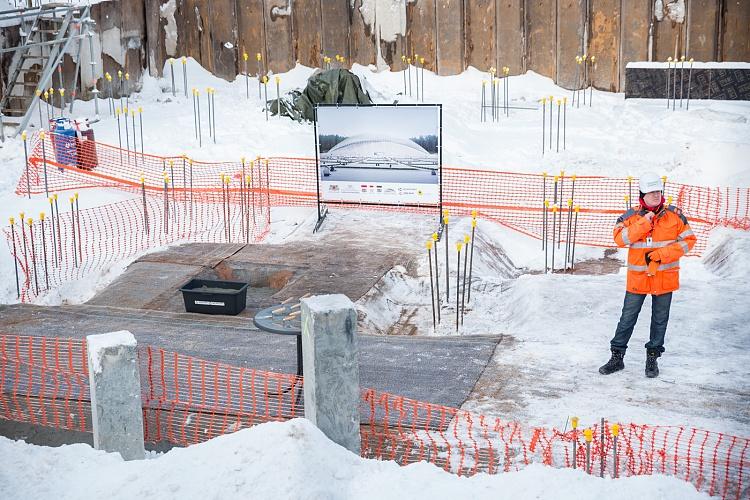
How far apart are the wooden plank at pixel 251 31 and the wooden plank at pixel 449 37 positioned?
13.9 feet

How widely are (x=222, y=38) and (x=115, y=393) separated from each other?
736 inches

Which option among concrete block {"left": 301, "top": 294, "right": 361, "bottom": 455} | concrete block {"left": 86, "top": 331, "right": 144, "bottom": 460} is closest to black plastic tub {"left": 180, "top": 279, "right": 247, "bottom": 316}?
concrete block {"left": 86, "top": 331, "right": 144, "bottom": 460}

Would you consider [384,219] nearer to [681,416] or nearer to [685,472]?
[681,416]

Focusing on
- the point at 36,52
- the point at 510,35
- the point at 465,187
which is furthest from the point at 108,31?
the point at 465,187

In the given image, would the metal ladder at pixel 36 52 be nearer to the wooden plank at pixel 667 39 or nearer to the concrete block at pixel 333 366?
the wooden plank at pixel 667 39

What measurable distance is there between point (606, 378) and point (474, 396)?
127 cm

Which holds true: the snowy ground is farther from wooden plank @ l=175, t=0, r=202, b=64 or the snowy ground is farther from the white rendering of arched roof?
the white rendering of arched roof

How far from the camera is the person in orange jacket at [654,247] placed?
8.81 metres

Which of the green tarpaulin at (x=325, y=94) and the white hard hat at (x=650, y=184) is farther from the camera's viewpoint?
the green tarpaulin at (x=325, y=94)

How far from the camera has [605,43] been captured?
22.7m

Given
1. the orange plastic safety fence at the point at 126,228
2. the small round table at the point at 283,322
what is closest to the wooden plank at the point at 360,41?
the orange plastic safety fence at the point at 126,228

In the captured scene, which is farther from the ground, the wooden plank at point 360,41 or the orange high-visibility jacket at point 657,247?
the wooden plank at point 360,41

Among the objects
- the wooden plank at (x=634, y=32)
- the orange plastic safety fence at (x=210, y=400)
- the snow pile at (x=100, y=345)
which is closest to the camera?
the snow pile at (x=100, y=345)

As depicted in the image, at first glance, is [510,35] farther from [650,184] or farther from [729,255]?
[650,184]
